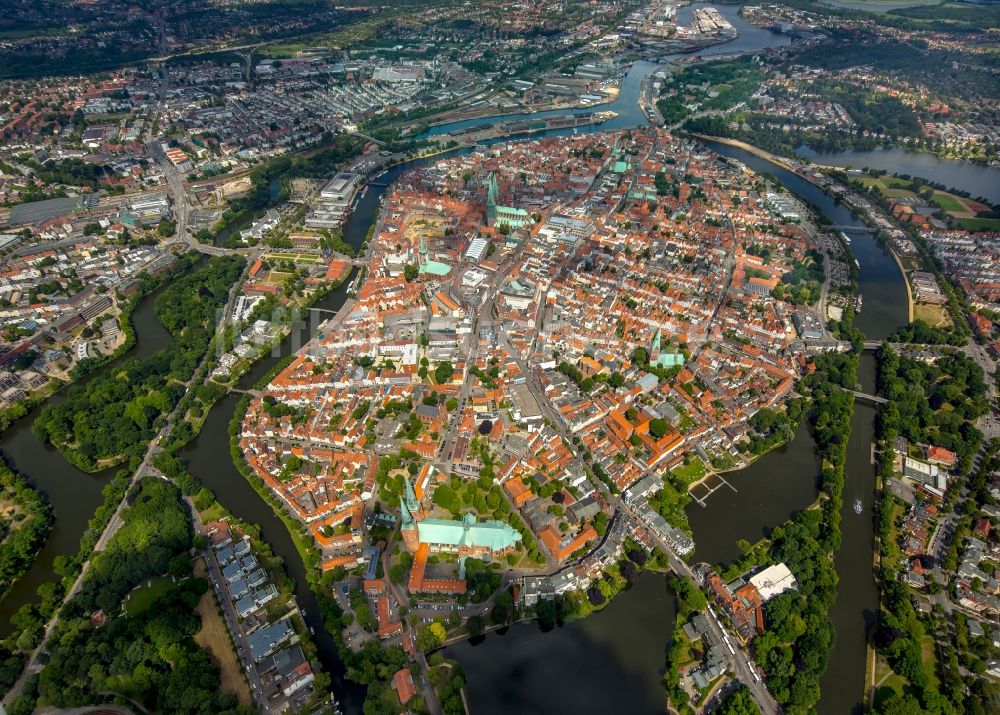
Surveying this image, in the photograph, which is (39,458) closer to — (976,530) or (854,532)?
(854,532)

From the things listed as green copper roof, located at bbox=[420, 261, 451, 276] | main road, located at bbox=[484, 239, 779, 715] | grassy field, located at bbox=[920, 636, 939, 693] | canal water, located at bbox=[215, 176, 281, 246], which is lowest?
grassy field, located at bbox=[920, 636, 939, 693]

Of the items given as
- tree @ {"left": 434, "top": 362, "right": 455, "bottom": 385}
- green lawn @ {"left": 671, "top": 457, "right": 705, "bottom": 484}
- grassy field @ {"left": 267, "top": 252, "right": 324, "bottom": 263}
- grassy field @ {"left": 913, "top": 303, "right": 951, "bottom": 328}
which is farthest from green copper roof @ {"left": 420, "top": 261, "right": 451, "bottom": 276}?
grassy field @ {"left": 913, "top": 303, "right": 951, "bottom": 328}

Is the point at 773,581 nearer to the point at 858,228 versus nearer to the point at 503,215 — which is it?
the point at 503,215

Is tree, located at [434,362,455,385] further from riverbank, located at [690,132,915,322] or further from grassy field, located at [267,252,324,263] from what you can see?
riverbank, located at [690,132,915,322]

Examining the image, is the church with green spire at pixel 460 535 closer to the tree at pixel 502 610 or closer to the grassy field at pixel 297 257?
the tree at pixel 502 610

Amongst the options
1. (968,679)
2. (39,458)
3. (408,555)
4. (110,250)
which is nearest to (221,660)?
(408,555)

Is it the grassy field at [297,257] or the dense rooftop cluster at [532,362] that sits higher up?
the grassy field at [297,257]

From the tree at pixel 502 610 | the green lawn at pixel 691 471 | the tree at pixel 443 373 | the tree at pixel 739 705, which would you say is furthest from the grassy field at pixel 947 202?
the tree at pixel 502 610
